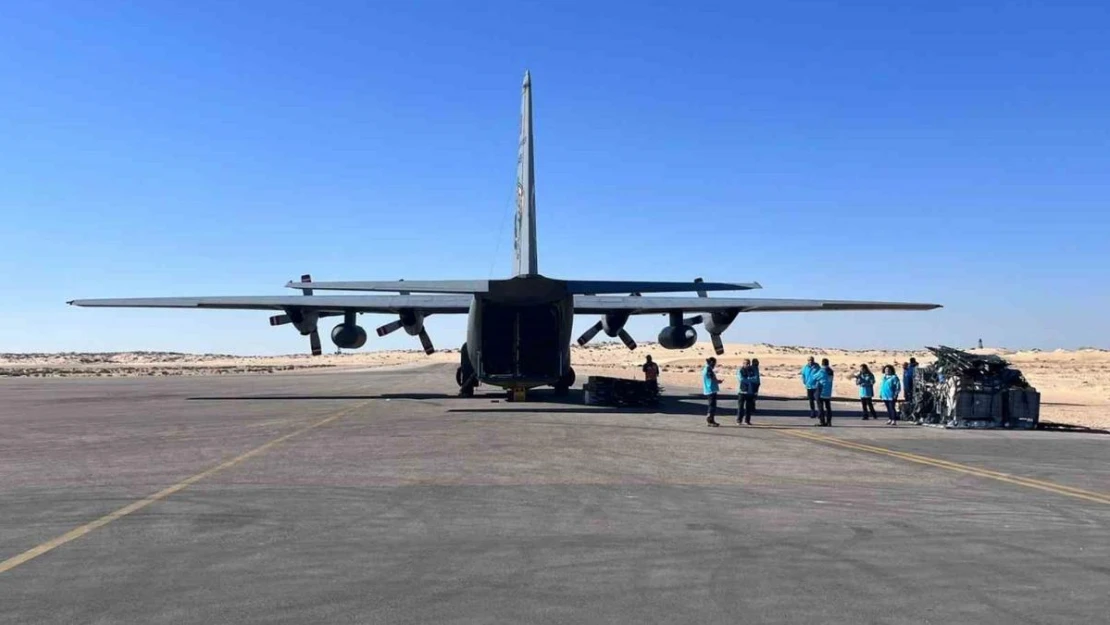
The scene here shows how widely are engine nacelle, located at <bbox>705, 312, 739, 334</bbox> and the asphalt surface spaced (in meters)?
14.9

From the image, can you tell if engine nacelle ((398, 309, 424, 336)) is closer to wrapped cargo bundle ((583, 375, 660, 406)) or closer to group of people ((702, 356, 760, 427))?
wrapped cargo bundle ((583, 375, 660, 406))

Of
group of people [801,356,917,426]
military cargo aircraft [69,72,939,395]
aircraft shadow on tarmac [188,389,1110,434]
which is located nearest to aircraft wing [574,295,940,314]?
military cargo aircraft [69,72,939,395]

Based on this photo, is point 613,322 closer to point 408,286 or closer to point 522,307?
point 522,307

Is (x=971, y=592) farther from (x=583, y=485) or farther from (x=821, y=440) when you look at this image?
(x=821, y=440)

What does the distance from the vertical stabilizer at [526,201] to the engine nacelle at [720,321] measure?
7.76m

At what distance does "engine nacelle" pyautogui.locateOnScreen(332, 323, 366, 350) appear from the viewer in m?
31.2

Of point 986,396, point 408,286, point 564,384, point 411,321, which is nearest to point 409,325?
point 411,321

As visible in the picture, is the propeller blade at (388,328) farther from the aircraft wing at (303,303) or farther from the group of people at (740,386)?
the group of people at (740,386)

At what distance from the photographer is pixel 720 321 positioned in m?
32.5

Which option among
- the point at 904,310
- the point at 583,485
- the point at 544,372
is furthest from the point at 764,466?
the point at 904,310

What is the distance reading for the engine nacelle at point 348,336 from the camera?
1229 inches

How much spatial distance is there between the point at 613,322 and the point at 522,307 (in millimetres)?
8660

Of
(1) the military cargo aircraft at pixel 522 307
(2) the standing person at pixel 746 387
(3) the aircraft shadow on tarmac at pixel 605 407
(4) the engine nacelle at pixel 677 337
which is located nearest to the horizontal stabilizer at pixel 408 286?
(1) the military cargo aircraft at pixel 522 307

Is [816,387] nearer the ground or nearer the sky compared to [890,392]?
nearer the sky
